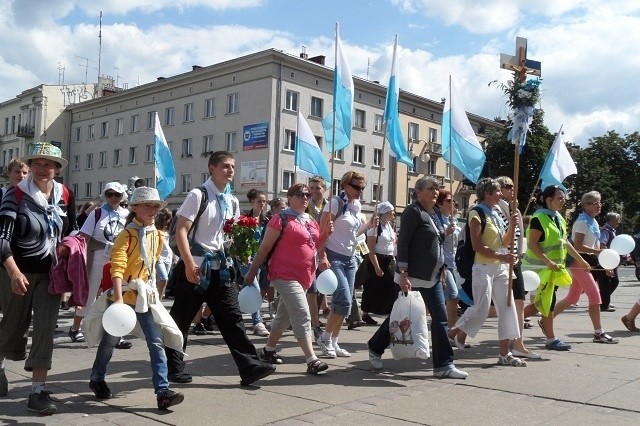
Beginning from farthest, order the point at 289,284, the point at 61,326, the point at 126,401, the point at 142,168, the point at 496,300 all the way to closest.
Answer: the point at 142,168
the point at 61,326
the point at 496,300
the point at 289,284
the point at 126,401

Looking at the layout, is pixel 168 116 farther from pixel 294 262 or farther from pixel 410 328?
pixel 410 328

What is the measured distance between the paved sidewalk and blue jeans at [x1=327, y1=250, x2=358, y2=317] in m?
0.57

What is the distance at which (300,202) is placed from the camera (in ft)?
22.2

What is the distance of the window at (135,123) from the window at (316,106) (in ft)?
54.9

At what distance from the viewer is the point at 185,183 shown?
167 ft

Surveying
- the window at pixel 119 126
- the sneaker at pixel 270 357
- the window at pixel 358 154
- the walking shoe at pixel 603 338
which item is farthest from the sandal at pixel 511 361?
the window at pixel 119 126

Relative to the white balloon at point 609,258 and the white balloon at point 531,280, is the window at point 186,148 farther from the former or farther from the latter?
the white balloon at point 531,280

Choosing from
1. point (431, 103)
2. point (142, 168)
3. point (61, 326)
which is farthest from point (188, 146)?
point (61, 326)

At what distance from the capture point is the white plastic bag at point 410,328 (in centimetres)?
651

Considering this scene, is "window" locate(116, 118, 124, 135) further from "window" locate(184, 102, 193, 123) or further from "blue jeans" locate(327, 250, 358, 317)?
"blue jeans" locate(327, 250, 358, 317)

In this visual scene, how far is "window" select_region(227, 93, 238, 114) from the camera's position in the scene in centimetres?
4725

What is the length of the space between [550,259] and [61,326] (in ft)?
22.5

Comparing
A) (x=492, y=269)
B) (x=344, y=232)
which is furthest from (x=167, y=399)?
(x=492, y=269)

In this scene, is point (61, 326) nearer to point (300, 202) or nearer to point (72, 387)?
point (72, 387)
